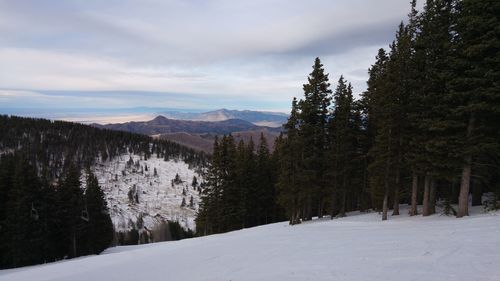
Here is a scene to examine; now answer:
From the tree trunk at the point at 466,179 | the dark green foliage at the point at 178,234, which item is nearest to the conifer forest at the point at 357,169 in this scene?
the tree trunk at the point at 466,179

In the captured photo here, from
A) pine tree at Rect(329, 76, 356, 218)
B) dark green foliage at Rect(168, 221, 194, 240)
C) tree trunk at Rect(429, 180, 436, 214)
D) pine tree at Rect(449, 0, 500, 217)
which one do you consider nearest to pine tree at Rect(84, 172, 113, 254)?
pine tree at Rect(329, 76, 356, 218)

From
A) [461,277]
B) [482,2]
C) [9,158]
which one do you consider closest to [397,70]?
[482,2]

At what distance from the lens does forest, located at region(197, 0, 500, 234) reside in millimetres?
17812

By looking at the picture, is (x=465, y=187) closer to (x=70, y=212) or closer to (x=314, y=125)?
(x=314, y=125)

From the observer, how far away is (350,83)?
33594 millimetres

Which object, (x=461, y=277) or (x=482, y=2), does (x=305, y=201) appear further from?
(x=461, y=277)

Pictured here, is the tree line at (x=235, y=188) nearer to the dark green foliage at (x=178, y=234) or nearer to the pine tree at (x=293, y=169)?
the pine tree at (x=293, y=169)

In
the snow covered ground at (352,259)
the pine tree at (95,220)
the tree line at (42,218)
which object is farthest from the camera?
the pine tree at (95,220)

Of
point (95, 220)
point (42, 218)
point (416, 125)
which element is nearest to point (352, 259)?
point (416, 125)

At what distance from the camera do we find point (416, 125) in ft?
72.5

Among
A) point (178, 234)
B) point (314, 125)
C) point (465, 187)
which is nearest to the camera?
point (465, 187)

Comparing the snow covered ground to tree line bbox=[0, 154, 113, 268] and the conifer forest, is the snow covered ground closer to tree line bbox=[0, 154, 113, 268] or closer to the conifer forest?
the conifer forest

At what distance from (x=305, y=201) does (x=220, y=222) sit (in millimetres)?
15842

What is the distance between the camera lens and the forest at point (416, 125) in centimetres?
1781
